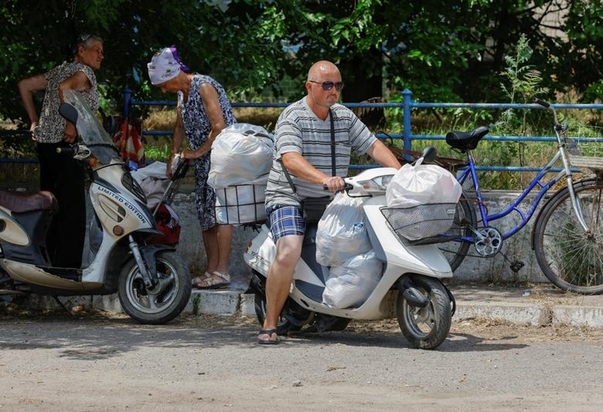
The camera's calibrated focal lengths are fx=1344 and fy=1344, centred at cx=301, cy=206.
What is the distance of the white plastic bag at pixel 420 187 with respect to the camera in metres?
8.28

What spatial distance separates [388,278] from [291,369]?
3.17 ft

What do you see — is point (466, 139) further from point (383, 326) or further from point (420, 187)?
point (420, 187)

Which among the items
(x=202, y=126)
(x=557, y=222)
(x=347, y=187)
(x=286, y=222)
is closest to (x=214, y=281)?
(x=202, y=126)

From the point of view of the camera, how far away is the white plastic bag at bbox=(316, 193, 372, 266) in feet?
27.7

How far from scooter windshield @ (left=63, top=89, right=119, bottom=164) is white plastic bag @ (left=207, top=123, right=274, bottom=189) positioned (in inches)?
38.4

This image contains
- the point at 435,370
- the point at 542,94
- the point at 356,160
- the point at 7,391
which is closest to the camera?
the point at 7,391

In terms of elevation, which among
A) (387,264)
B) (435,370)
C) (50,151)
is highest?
(50,151)

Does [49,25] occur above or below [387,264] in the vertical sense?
above

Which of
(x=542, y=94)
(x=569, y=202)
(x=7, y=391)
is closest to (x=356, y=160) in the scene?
(x=569, y=202)

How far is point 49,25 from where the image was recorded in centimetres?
1120

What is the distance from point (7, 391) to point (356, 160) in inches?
225

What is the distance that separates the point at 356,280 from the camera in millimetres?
8484

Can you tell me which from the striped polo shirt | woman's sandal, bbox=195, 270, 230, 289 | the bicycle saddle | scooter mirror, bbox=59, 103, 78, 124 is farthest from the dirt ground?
scooter mirror, bbox=59, 103, 78, 124

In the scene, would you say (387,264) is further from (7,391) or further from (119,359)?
(7,391)
